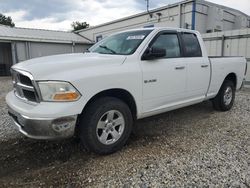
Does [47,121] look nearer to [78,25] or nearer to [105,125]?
[105,125]

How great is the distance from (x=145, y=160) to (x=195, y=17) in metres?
11.6

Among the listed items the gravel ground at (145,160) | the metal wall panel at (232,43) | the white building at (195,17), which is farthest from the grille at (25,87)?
the white building at (195,17)

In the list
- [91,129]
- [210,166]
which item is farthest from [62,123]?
[210,166]

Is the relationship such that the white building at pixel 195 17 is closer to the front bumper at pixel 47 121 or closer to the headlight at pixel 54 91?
the headlight at pixel 54 91

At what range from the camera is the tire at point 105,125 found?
3039 millimetres

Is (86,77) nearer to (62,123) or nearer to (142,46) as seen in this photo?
(62,123)

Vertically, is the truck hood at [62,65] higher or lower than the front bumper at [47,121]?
higher

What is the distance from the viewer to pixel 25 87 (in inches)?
119

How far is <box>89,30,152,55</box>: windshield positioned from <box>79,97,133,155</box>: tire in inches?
39.2

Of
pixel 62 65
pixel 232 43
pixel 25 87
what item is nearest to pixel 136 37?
pixel 62 65

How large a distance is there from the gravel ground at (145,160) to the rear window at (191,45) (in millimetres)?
1530

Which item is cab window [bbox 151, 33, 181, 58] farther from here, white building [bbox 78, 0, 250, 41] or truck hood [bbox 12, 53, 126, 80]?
white building [bbox 78, 0, 250, 41]

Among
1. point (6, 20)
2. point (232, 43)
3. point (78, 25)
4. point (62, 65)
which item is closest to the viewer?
point (62, 65)

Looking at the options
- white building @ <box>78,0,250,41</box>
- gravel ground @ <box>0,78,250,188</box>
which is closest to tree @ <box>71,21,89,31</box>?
white building @ <box>78,0,250,41</box>
